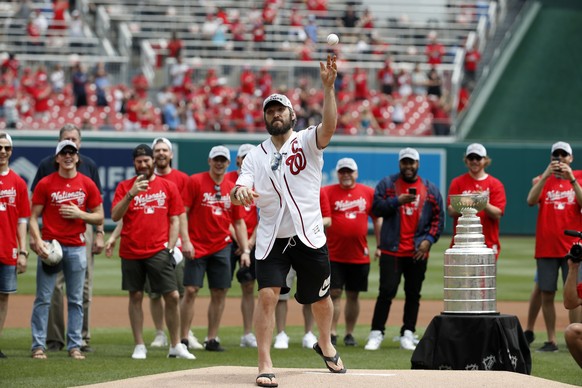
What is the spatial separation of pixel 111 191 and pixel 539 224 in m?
15.9

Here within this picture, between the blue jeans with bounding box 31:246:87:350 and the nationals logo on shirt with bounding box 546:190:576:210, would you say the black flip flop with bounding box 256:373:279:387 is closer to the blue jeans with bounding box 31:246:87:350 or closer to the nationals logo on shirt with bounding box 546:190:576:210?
the blue jeans with bounding box 31:246:87:350

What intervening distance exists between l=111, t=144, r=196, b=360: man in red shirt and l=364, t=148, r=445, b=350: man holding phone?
2.48 metres

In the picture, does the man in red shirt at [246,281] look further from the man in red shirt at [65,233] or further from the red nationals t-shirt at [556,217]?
the red nationals t-shirt at [556,217]

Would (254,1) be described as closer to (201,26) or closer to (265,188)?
(201,26)

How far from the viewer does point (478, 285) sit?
31.0 ft

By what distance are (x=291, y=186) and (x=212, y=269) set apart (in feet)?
14.1

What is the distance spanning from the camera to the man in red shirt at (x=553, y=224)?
12.6 m

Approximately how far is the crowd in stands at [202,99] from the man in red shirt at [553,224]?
52.3 ft

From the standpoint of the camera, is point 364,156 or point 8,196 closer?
point 8,196

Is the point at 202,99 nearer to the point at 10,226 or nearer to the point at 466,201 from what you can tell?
the point at 10,226

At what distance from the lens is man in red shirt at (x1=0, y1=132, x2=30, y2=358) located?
11367mm

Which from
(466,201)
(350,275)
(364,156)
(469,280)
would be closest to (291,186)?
(469,280)

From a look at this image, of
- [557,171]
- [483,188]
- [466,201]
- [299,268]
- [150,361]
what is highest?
[557,171]

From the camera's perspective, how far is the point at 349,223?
43.8 ft
